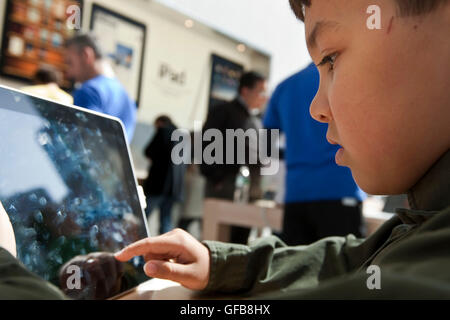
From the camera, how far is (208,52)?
16.3 ft

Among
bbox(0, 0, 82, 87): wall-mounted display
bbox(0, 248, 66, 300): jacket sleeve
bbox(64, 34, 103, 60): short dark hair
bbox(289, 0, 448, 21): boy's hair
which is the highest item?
bbox(0, 0, 82, 87): wall-mounted display

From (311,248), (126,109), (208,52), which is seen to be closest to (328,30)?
(311,248)

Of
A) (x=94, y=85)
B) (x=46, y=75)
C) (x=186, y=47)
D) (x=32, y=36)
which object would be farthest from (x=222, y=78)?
(x=94, y=85)

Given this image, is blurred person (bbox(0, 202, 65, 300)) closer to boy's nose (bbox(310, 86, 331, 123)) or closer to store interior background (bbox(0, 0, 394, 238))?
boy's nose (bbox(310, 86, 331, 123))

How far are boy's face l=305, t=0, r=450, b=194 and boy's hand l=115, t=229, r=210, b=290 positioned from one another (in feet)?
0.78

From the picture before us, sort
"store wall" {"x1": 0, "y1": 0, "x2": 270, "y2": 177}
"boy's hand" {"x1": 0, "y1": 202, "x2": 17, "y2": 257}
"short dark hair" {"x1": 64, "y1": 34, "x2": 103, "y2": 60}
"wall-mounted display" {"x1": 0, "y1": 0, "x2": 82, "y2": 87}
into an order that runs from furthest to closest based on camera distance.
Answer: "store wall" {"x1": 0, "y1": 0, "x2": 270, "y2": 177}, "wall-mounted display" {"x1": 0, "y1": 0, "x2": 82, "y2": 87}, "short dark hair" {"x1": 64, "y1": 34, "x2": 103, "y2": 60}, "boy's hand" {"x1": 0, "y1": 202, "x2": 17, "y2": 257}

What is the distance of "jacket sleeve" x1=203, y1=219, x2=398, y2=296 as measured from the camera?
54 centimetres

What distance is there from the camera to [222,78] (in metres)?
5.14

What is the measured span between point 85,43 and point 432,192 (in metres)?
1.55

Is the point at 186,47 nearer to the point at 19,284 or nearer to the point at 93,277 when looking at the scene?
the point at 93,277

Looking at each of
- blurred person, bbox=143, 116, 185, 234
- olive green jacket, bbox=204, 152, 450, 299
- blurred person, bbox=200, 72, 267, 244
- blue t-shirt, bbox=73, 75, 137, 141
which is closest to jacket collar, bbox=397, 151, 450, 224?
olive green jacket, bbox=204, 152, 450, 299

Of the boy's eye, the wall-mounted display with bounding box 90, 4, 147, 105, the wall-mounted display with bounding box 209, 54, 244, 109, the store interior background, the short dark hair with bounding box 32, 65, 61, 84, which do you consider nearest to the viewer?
the boy's eye

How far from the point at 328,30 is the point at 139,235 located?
0.37 meters
